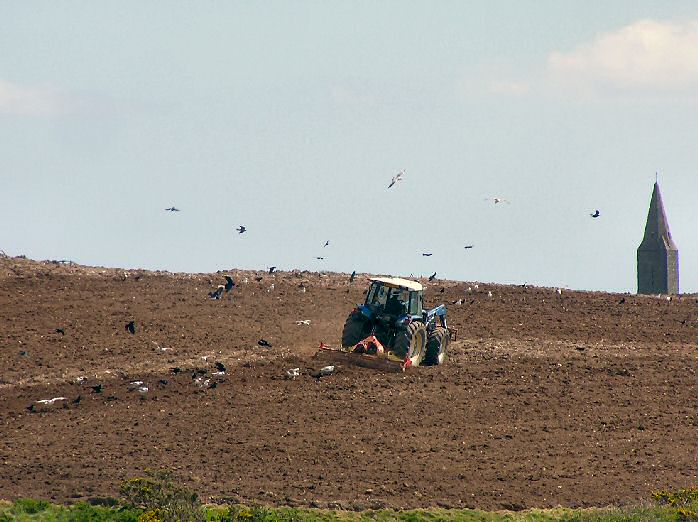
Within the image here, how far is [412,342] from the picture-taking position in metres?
37.3

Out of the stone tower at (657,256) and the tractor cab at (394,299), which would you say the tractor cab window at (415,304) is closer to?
the tractor cab at (394,299)

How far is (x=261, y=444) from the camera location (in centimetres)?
3172

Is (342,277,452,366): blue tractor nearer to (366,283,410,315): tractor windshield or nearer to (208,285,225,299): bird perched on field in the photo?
(366,283,410,315): tractor windshield

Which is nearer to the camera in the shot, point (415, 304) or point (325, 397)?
point (325, 397)

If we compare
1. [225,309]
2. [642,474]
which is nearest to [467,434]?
[642,474]

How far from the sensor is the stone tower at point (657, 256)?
82.8 metres

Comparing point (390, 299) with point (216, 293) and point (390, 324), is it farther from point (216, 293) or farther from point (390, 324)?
point (216, 293)

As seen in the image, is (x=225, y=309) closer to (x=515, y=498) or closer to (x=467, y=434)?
(x=467, y=434)

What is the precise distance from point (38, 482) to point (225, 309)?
17.2 meters

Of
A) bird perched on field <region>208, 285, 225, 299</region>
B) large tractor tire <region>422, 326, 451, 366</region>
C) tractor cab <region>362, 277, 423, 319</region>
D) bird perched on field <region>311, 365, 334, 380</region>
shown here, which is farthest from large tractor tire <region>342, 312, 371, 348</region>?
bird perched on field <region>208, 285, 225, 299</region>

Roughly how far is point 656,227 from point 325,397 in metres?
52.1

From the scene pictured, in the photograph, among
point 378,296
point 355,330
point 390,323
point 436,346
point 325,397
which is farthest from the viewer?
point 436,346

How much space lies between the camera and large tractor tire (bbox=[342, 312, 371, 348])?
3719cm

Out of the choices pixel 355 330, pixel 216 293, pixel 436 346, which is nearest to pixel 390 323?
pixel 355 330
